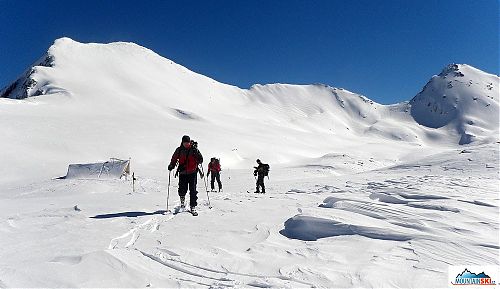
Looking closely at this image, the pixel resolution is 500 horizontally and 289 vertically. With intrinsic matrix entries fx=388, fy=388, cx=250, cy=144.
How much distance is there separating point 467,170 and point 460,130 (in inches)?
7394

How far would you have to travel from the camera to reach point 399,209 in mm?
7828

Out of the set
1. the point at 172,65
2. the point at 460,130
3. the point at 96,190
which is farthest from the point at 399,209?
the point at 460,130

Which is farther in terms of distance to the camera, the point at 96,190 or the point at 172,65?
the point at 172,65

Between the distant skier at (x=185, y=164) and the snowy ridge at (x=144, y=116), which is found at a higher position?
the snowy ridge at (x=144, y=116)

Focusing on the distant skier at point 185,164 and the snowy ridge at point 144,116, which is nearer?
the distant skier at point 185,164

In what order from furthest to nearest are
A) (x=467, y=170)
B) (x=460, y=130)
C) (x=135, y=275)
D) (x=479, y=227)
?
(x=460, y=130), (x=467, y=170), (x=479, y=227), (x=135, y=275)

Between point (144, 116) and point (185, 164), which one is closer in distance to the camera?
point (185, 164)

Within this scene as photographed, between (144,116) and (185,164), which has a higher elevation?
(144,116)

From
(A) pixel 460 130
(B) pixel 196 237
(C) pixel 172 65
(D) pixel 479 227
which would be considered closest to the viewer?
(B) pixel 196 237

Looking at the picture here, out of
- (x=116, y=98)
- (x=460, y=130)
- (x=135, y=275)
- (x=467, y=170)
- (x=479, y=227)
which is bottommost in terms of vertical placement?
(x=135, y=275)

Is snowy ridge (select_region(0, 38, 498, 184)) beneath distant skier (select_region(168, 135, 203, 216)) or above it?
above

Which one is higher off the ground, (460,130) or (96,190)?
(460,130)

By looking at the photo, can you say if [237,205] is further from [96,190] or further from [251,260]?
[96,190]

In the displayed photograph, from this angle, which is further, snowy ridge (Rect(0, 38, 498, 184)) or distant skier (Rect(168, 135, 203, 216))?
snowy ridge (Rect(0, 38, 498, 184))
